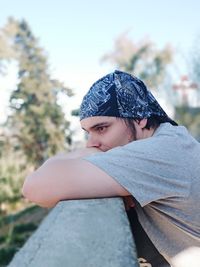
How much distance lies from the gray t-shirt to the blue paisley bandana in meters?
0.11

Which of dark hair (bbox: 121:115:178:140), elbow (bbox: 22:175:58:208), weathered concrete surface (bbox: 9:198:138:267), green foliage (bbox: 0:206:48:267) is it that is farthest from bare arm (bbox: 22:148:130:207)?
green foliage (bbox: 0:206:48:267)

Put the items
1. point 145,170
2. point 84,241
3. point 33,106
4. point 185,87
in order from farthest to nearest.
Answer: point 33,106 → point 185,87 → point 145,170 → point 84,241

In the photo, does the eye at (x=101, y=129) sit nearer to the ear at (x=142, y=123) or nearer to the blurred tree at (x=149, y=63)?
the ear at (x=142, y=123)

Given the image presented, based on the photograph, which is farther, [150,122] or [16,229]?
[16,229]

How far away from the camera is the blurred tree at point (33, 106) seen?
25.7m

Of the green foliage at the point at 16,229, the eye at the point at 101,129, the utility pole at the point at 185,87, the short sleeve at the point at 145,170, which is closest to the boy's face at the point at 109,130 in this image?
the eye at the point at 101,129

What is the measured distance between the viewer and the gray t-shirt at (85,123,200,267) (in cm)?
→ 120

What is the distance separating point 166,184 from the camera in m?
1.22

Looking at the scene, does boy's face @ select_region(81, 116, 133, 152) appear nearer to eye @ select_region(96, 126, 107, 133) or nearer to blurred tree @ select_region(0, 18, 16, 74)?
eye @ select_region(96, 126, 107, 133)

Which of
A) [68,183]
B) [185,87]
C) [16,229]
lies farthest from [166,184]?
[185,87]

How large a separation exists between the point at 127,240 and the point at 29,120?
25.6 meters

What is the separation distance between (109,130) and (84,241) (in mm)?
568

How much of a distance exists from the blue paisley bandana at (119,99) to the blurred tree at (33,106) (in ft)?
78.3

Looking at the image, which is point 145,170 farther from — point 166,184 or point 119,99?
point 119,99
